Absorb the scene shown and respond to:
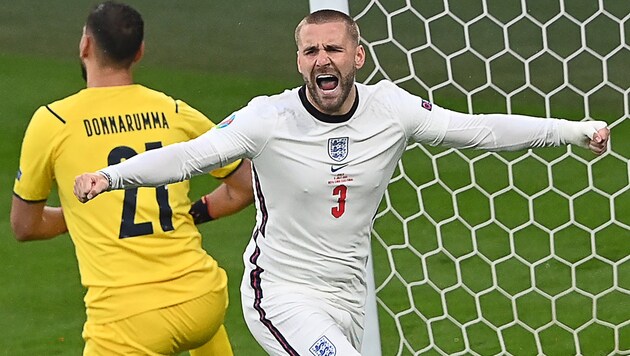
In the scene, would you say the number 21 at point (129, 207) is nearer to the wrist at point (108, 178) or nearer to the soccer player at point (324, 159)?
the soccer player at point (324, 159)

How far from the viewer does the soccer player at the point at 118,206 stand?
430cm

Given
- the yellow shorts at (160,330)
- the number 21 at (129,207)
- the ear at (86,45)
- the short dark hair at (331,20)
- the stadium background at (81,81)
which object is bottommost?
the stadium background at (81,81)

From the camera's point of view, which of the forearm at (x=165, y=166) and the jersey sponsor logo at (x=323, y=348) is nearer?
the forearm at (x=165, y=166)

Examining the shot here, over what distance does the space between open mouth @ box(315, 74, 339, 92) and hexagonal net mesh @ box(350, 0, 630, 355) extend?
4.39 ft

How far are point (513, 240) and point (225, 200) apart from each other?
3759 millimetres

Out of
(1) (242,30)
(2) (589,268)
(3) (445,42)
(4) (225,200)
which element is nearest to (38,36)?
(1) (242,30)

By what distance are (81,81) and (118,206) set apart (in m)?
8.45

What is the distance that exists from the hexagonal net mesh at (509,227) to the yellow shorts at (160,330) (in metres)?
1.40

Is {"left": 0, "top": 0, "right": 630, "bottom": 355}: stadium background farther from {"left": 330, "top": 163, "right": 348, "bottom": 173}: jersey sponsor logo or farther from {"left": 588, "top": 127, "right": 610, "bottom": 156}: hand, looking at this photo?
{"left": 588, "top": 127, "right": 610, "bottom": 156}: hand

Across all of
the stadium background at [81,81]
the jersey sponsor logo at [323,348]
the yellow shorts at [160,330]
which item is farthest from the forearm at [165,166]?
the stadium background at [81,81]

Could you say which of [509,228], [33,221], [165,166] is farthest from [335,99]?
[509,228]

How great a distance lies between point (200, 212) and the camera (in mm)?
4645

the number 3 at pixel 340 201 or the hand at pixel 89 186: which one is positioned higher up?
the hand at pixel 89 186

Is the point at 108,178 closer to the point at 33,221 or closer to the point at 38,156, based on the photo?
the point at 38,156
